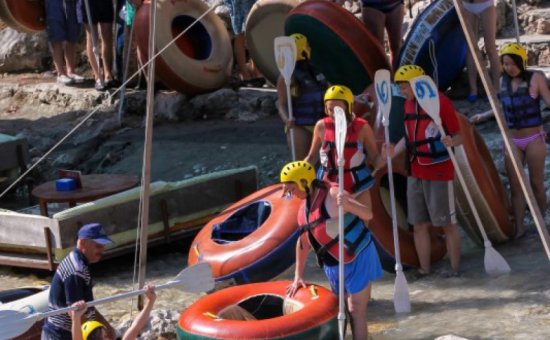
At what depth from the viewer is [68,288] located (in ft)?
20.0

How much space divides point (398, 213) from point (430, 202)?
2.48 ft

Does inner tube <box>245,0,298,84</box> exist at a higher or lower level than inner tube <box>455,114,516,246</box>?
higher

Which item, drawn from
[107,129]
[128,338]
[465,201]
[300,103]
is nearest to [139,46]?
[107,129]

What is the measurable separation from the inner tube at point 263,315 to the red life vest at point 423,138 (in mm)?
1437

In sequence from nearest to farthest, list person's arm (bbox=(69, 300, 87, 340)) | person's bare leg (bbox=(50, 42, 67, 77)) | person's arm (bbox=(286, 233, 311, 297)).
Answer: person's arm (bbox=(69, 300, 87, 340))
person's arm (bbox=(286, 233, 311, 297))
person's bare leg (bbox=(50, 42, 67, 77))

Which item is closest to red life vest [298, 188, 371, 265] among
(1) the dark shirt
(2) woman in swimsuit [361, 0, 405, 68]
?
(1) the dark shirt

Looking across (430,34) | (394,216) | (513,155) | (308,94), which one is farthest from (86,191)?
(513,155)

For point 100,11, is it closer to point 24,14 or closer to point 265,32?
point 24,14

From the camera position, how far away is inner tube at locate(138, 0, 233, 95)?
42.1 ft

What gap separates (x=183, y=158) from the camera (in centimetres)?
1215

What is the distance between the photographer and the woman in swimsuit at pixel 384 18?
10.8 m

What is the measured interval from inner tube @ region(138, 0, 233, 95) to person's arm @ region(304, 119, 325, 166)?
501cm

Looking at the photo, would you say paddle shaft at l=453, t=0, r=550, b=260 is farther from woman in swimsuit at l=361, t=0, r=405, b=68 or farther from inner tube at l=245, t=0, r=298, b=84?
inner tube at l=245, t=0, r=298, b=84

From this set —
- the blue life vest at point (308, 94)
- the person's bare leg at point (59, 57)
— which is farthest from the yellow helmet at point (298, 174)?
the person's bare leg at point (59, 57)
